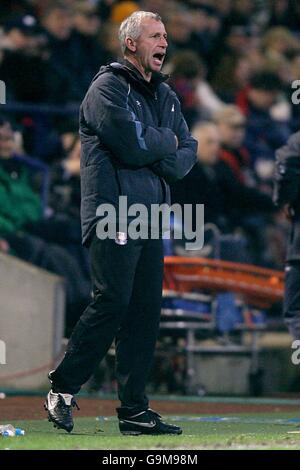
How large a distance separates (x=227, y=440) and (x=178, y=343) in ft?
23.0

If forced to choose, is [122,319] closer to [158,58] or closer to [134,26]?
[158,58]

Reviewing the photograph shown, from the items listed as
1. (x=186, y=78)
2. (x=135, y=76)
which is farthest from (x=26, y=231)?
(x=135, y=76)

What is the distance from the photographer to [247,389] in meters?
14.0

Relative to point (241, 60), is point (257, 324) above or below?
below

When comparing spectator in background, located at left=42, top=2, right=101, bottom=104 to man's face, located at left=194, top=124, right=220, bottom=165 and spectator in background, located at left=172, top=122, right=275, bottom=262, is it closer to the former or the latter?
spectator in background, located at left=172, top=122, right=275, bottom=262

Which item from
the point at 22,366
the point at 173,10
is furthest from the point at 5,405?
the point at 173,10

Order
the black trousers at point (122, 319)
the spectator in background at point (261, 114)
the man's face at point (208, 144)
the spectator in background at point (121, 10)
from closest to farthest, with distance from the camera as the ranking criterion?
the black trousers at point (122, 319) < the man's face at point (208, 144) < the spectator in background at point (121, 10) < the spectator in background at point (261, 114)

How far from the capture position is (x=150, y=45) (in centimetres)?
754

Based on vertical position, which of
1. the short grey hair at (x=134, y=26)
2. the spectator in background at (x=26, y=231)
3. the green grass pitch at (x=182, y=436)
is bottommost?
the green grass pitch at (x=182, y=436)

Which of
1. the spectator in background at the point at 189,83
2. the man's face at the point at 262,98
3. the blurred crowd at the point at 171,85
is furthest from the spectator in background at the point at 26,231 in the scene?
the man's face at the point at 262,98

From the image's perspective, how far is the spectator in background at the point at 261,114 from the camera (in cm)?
1661

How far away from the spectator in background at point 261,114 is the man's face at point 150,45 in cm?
891

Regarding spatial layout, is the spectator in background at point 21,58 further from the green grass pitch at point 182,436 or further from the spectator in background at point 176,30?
the green grass pitch at point 182,436
